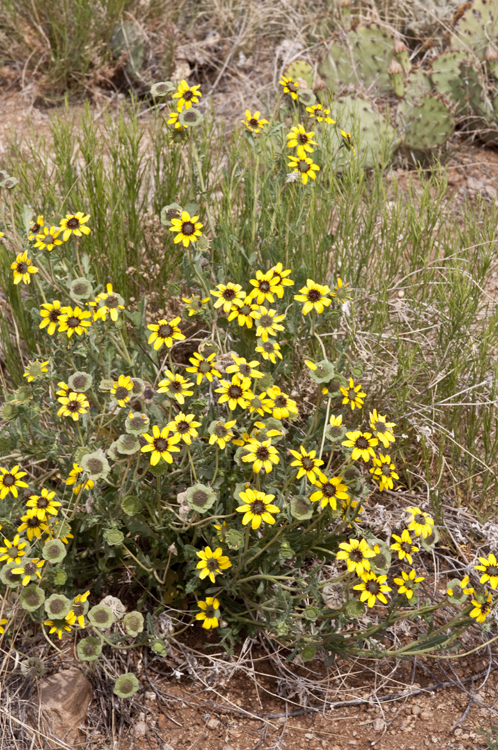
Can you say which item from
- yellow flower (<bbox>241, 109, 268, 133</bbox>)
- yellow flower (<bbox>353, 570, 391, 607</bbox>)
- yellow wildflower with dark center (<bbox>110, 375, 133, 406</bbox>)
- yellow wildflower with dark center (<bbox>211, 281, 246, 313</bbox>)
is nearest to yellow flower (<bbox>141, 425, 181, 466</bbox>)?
yellow wildflower with dark center (<bbox>110, 375, 133, 406</bbox>)

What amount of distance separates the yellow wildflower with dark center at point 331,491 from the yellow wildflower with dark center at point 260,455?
13 centimetres

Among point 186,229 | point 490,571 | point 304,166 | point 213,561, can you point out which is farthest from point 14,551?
point 304,166

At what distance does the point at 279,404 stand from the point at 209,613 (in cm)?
62

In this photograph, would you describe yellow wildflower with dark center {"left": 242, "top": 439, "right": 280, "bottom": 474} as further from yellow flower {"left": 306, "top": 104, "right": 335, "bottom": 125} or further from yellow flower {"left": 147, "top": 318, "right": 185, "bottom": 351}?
yellow flower {"left": 306, "top": 104, "right": 335, "bottom": 125}

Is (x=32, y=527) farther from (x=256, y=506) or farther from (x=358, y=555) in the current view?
(x=358, y=555)

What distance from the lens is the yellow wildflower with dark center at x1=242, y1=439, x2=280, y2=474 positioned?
1.67 m

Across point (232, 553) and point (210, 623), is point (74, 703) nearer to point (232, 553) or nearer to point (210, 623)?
point (210, 623)

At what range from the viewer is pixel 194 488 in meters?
1.68

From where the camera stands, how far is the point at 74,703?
1.86 metres

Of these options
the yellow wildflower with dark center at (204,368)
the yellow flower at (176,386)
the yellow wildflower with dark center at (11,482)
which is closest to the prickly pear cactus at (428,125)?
the yellow wildflower with dark center at (204,368)

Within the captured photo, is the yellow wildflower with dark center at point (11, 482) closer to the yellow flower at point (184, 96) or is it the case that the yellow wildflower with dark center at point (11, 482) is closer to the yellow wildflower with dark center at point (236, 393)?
the yellow wildflower with dark center at point (236, 393)

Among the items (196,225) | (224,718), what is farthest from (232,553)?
(196,225)

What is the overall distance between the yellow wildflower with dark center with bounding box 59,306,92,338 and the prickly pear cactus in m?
2.67

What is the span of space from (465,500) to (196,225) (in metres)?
1.31
